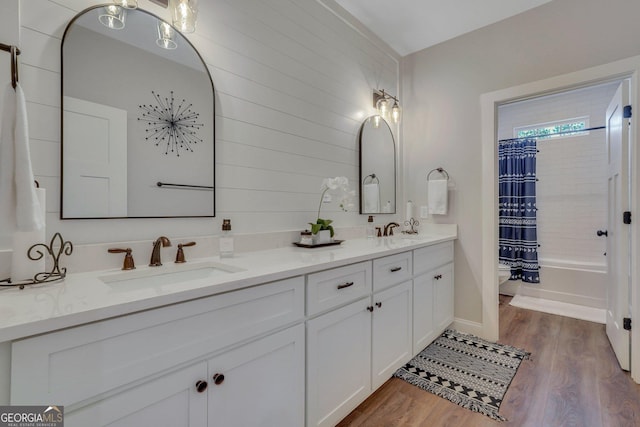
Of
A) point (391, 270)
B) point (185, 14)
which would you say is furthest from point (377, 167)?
point (185, 14)

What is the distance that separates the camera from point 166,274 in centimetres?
127

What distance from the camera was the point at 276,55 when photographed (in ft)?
6.14

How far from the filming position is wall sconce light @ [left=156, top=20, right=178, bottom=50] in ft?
4.50

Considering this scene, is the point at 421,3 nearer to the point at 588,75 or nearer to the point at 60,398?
the point at 588,75

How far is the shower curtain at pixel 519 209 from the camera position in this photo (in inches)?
145

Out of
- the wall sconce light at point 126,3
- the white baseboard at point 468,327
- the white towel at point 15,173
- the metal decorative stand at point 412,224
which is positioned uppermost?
the wall sconce light at point 126,3

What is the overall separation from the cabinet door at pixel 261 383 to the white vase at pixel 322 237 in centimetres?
72

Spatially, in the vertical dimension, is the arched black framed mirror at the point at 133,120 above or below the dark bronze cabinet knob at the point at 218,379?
above

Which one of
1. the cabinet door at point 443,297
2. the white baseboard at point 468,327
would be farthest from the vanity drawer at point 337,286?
the white baseboard at point 468,327

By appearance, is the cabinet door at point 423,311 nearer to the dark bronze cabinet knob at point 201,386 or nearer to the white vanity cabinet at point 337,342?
the white vanity cabinet at point 337,342

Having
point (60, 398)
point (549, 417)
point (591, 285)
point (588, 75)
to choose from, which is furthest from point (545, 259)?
point (60, 398)

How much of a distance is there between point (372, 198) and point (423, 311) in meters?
1.01

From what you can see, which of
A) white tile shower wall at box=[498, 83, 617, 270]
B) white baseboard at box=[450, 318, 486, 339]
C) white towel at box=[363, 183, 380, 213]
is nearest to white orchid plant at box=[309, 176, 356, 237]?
white towel at box=[363, 183, 380, 213]

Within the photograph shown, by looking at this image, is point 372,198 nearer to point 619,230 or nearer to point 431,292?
point 431,292
